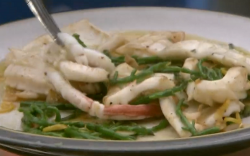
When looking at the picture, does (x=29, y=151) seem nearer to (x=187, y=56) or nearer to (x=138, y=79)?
(x=138, y=79)

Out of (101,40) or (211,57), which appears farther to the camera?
(101,40)

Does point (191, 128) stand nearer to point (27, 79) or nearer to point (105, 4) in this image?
point (27, 79)

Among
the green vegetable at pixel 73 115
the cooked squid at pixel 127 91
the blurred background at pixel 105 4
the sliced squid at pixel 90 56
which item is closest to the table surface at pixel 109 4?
the blurred background at pixel 105 4

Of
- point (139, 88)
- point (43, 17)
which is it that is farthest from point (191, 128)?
point (43, 17)

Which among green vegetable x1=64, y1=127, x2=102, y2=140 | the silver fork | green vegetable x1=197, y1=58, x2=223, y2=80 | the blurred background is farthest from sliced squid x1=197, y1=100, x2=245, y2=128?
the blurred background

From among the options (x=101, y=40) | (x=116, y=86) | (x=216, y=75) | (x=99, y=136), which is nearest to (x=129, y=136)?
(x=99, y=136)

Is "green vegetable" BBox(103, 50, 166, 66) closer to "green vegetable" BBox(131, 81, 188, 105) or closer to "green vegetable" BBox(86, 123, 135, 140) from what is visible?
"green vegetable" BBox(131, 81, 188, 105)
